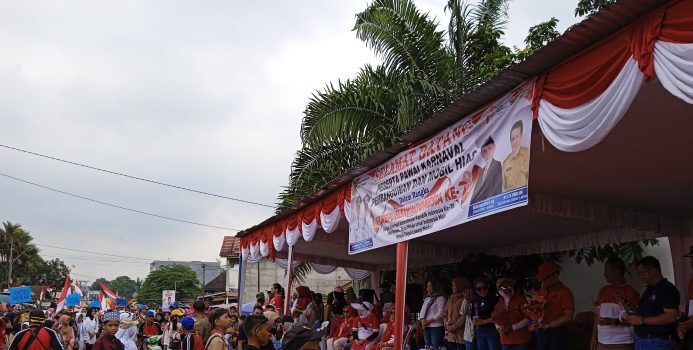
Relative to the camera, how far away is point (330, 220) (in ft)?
36.1

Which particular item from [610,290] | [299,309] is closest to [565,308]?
[610,290]

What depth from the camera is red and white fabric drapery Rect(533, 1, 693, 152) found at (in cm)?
377

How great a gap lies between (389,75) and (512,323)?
35.1 feet

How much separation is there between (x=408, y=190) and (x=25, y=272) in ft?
259

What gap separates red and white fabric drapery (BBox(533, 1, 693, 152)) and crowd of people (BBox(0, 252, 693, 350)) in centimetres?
226

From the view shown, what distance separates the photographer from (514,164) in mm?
5805

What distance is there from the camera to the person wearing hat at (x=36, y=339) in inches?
283

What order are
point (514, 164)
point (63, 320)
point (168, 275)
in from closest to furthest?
point (514, 164) → point (63, 320) → point (168, 275)

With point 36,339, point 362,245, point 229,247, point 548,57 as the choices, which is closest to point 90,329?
point 36,339

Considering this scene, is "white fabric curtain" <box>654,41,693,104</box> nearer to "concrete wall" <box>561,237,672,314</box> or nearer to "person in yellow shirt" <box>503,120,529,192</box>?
"person in yellow shirt" <box>503,120,529,192</box>

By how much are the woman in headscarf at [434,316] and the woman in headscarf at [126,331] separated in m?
4.66

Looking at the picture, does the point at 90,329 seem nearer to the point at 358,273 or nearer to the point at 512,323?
the point at 358,273

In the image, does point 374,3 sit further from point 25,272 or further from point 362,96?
point 25,272

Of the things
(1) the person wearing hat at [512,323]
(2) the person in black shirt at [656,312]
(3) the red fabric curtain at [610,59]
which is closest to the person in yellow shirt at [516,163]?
(3) the red fabric curtain at [610,59]
